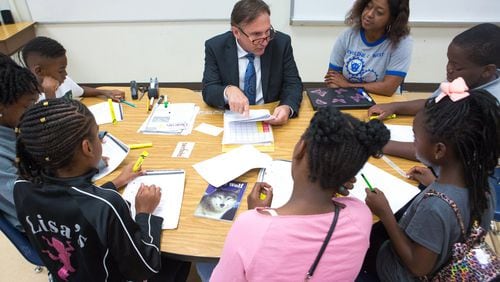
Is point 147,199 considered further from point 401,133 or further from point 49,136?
point 401,133

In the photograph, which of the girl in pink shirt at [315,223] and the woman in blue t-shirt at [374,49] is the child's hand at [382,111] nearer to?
the woman in blue t-shirt at [374,49]

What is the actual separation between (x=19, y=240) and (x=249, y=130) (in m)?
0.98

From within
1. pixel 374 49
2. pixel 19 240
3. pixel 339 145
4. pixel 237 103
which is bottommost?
pixel 19 240

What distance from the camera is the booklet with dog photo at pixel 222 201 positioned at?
113 centimetres

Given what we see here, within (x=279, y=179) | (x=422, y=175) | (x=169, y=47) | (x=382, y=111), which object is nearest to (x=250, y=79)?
(x=382, y=111)

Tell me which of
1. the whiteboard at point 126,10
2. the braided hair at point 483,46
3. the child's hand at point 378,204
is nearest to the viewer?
the child's hand at point 378,204

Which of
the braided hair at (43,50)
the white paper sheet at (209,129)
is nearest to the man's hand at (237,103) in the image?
the white paper sheet at (209,129)

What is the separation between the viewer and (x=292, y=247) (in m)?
0.75

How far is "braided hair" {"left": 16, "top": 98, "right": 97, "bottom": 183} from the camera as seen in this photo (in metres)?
0.95

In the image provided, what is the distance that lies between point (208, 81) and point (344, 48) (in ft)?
3.04

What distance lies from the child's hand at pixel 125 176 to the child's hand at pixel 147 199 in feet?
0.37

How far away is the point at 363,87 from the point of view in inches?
78.7

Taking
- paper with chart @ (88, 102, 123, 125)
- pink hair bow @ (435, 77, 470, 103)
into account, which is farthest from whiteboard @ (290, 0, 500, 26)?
pink hair bow @ (435, 77, 470, 103)

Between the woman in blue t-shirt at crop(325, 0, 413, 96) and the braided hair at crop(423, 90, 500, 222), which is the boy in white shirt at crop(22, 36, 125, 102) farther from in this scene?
the braided hair at crop(423, 90, 500, 222)
